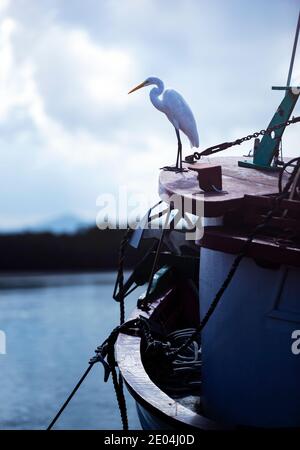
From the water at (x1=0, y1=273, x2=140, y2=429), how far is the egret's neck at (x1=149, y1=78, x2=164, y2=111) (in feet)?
26.2

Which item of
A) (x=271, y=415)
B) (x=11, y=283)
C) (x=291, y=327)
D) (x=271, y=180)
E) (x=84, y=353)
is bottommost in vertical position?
(x=11, y=283)

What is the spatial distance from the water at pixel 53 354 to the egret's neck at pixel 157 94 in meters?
8.00

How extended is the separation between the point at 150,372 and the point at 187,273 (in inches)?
81.9

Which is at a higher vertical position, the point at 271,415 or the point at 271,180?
the point at 271,180

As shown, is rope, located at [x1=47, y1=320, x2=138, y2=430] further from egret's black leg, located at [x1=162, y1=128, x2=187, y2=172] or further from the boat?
egret's black leg, located at [x1=162, y1=128, x2=187, y2=172]

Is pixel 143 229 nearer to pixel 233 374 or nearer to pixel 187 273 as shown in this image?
pixel 187 273

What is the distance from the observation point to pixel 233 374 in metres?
7.02

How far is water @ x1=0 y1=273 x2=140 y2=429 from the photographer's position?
19.1m

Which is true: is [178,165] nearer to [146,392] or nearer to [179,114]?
[179,114]

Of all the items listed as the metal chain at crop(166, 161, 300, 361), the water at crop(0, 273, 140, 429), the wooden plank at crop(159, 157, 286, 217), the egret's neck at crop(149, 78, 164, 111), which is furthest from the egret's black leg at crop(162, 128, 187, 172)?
A: the water at crop(0, 273, 140, 429)

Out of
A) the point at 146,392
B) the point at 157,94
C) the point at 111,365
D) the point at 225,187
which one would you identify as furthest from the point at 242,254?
the point at 157,94

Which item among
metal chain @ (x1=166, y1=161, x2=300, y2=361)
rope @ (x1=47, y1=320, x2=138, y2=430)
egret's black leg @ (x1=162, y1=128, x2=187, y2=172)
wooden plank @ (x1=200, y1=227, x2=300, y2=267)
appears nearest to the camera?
wooden plank @ (x1=200, y1=227, x2=300, y2=267)

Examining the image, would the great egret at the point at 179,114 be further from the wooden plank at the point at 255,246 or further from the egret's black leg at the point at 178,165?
the wooden plank at the point at 255,246
